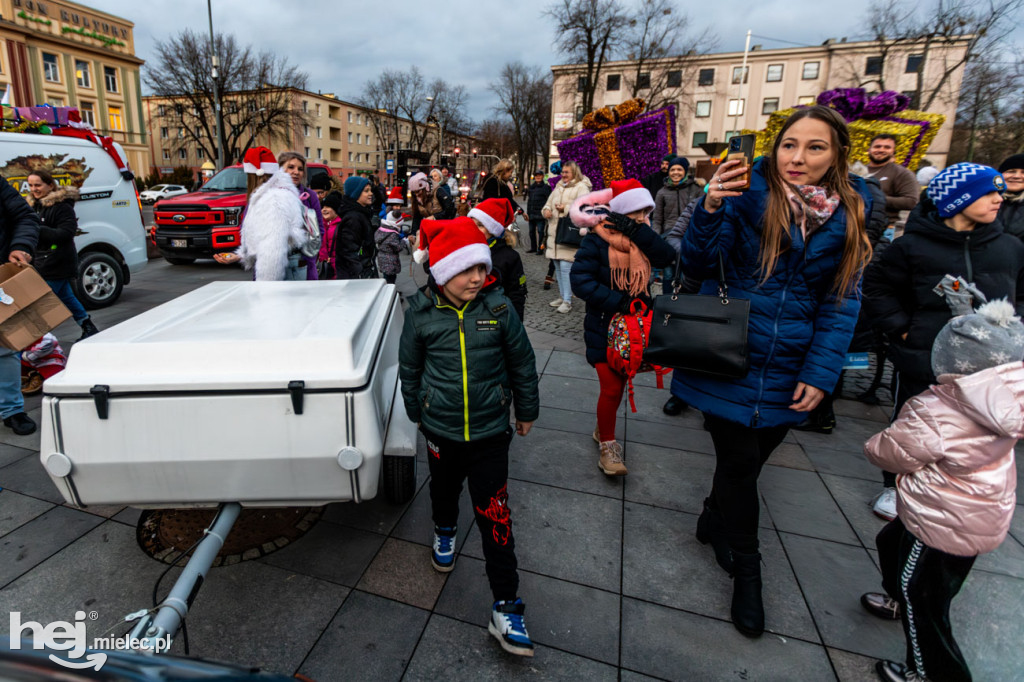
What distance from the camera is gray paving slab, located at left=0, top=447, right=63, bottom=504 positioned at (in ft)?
10.4

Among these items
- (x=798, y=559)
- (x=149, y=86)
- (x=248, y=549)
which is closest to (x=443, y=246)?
(x=248, y=549)

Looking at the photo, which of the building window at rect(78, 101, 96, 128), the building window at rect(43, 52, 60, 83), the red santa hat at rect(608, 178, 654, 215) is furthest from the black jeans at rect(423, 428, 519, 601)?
the building window at rect(43, 52, 60, 83)

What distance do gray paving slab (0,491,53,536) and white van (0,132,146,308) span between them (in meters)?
5.51

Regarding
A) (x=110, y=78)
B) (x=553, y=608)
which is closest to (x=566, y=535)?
(x=553, y=608)

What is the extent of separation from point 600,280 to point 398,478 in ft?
5.48

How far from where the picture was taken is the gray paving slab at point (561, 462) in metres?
3.43

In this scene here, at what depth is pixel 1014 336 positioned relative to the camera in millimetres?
1817

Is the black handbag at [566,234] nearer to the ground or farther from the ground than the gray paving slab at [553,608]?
farther from the ground

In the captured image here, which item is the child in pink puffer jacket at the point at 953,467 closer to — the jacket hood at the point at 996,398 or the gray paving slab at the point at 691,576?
the jacket hood at the point at 996,398

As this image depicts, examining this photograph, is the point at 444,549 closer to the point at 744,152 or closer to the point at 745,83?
the point at 744,152

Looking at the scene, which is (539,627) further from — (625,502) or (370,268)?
(370,268)

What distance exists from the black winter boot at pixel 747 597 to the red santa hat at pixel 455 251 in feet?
5.57

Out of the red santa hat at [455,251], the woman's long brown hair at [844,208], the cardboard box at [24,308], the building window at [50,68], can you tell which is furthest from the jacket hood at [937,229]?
the building window at [50,68]

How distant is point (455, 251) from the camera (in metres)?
2.16
